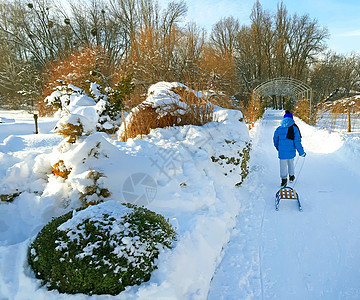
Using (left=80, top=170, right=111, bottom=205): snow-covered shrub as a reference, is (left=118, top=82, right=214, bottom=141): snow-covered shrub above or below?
above

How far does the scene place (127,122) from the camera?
5555 mm

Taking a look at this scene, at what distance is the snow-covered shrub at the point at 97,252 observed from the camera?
5.94 feet

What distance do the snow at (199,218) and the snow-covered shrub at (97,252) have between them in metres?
0.08

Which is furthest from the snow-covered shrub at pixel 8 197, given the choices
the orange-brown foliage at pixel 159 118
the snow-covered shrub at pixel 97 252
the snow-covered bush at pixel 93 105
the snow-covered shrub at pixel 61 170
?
the snow-covered bush at pixel 93 105

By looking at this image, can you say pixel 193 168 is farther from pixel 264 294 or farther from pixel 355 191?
pixel 355 191

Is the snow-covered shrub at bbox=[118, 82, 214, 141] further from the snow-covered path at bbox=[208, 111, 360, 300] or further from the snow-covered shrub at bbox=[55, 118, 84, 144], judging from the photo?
the snow-covered path at bbox=[208, 111, 360, 300]

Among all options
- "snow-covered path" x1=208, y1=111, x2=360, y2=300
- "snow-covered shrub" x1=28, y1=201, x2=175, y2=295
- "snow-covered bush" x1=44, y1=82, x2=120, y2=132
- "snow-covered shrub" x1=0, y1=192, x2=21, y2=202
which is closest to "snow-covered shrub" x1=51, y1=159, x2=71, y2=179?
"snow-covered shrub" x1=0, y1=192, x2=21, y2=202

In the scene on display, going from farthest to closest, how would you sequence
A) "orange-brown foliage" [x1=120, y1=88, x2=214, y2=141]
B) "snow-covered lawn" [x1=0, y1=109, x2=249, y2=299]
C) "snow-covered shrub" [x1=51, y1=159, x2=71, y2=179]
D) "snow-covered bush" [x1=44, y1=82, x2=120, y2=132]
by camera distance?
"snow-covered bush" [x1=44, y1=82, x2=120, y2=132] → "orange-brown foliage" [x1=120, y1=88, x2=214, y2=141] → "snow-covered shrub" [x1=51, y1=159, x2=71, y2=179] → "snow-covered lawn" [x1=0, y1=109, x2=249, y2=299]

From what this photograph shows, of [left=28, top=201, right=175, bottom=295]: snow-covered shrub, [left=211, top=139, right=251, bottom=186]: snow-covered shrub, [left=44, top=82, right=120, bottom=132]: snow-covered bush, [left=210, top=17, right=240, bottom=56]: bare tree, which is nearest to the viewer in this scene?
[left=28, top=201, right=175, bottom=295]: snow-covered shrub

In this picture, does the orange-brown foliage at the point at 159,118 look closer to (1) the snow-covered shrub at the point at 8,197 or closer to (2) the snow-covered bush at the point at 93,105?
(2) the snow-covered bush at the point at 93,105

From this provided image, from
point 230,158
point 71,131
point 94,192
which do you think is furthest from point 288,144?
point 71,131

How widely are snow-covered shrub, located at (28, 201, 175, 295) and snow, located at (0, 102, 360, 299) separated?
0.25ft

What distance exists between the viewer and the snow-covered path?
239 centimetres

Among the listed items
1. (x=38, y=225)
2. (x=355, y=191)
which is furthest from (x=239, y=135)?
(x=38, y=225)
